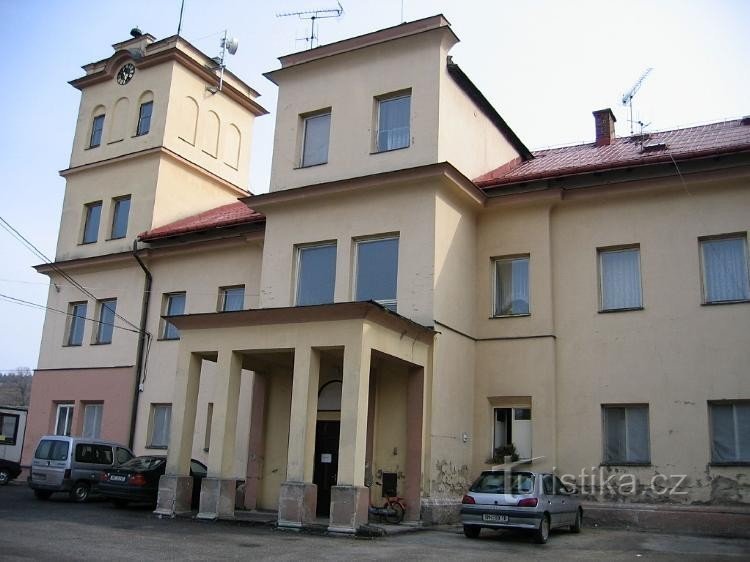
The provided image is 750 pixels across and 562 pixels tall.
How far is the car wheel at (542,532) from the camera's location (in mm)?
13930

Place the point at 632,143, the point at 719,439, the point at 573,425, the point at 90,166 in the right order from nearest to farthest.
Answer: the point at 719,439, the point at 573,425, the point at 632,143, the point at 90,166

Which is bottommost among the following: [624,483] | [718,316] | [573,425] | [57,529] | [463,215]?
[57,529]

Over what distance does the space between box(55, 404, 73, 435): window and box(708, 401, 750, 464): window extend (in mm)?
19575

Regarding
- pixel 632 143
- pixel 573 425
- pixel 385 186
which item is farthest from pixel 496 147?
pixel 573 425

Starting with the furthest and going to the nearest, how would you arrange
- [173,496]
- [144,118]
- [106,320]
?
[144,118] → [106,320] → [173,496]

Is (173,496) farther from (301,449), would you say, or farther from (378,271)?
(378,271)

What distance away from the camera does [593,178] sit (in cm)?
1853

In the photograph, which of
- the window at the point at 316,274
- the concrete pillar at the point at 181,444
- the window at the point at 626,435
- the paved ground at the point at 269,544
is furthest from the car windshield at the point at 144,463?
the window at the point at 626,435

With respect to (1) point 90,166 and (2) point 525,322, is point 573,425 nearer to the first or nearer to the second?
(2) point 525,322

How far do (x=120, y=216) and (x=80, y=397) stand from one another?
6.35 meters

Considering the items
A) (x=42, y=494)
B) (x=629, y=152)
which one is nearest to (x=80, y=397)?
(x=42, y=494)

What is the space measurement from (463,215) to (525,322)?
10.2 ft

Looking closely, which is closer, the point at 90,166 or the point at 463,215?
the point at 463,215

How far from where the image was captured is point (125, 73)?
28.2 metres
